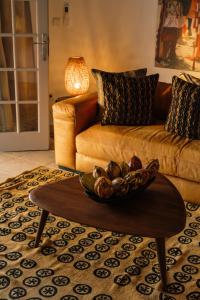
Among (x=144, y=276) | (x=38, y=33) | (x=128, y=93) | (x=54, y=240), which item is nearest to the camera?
(x=144, y=276)

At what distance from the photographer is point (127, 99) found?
3.27m

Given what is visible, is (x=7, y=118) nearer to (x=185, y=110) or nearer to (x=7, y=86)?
(x=7, y=86)

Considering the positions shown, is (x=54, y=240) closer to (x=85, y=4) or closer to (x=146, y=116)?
(x=146, y=116)

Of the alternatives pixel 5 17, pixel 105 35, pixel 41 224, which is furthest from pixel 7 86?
pixel 41 224

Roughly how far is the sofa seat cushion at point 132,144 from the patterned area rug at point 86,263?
0.47 metres

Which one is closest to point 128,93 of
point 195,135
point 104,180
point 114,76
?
point 114,76

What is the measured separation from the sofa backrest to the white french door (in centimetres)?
104

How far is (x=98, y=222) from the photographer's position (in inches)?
78.2

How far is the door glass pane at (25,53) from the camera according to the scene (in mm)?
3721

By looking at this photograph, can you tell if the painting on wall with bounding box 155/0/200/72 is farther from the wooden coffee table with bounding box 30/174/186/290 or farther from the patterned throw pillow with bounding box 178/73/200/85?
the wooden coffee table with bounding box 30/174/186/290

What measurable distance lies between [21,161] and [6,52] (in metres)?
1.01

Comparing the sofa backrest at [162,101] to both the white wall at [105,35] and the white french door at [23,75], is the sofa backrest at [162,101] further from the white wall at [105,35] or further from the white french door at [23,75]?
the white french door at [23,75]

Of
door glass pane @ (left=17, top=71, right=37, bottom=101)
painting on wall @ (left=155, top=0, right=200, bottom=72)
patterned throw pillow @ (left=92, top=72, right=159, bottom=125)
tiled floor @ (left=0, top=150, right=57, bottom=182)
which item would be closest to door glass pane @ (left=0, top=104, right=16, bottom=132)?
door glass pane @ (left=17, top=71, right=37, bottom=101)

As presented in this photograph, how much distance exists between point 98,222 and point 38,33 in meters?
2.25
